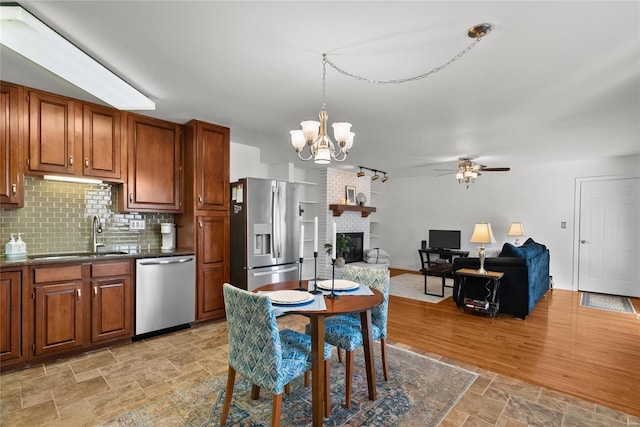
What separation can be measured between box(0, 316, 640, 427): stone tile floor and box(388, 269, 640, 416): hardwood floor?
0.75 ft

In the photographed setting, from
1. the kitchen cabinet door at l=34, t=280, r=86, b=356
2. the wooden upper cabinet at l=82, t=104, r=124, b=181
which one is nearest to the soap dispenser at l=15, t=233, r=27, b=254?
the kitchen cabinet door at l=34, t=280, r=86, b=356

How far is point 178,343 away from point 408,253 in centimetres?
611

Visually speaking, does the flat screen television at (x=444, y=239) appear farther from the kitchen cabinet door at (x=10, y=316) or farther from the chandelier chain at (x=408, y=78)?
the kitchen cabinet door at (x=10, y=316)

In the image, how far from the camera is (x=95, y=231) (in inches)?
130

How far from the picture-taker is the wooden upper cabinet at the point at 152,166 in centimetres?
335

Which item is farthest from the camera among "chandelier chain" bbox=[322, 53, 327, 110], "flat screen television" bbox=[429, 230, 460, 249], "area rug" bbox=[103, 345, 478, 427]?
"flat screen television" bbox=[429, 230, 460, 249]

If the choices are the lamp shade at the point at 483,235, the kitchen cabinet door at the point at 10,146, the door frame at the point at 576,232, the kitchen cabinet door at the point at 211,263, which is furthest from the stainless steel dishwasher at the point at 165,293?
the door frame at the point at 576,232

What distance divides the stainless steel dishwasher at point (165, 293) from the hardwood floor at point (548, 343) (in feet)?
7.64

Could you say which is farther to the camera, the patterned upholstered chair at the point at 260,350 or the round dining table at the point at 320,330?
the round dining table at the point at 320,330

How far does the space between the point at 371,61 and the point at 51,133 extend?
293 centimetres

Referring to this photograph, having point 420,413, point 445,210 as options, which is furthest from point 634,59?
point 445,210

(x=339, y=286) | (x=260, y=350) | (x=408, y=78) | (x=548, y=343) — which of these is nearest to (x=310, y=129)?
(x=408, y=78)

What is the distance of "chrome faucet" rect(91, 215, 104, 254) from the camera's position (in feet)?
10.8

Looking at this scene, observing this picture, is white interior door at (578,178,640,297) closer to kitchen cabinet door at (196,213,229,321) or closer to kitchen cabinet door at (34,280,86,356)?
kitchen cabinet door at (196,213,229,321)
